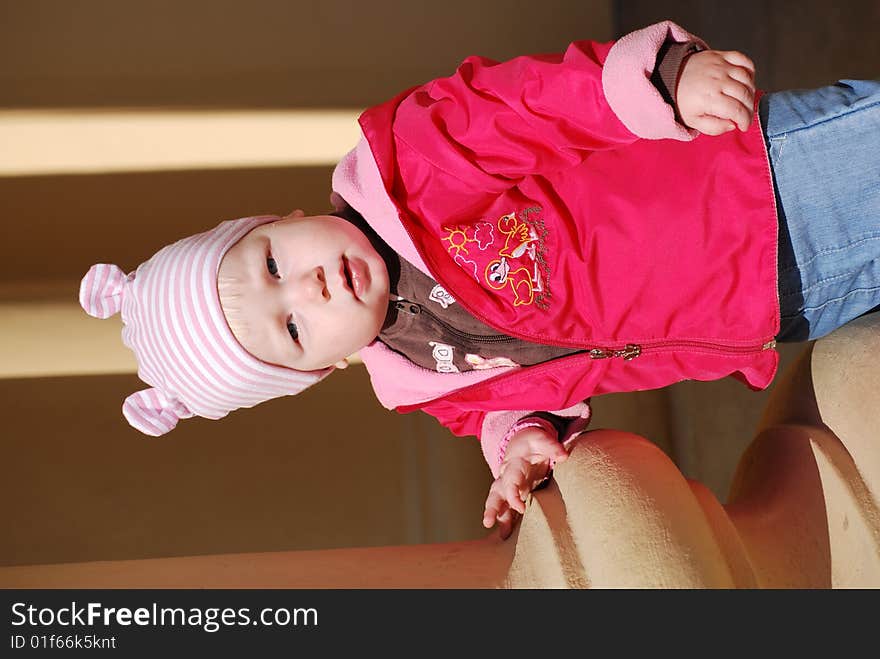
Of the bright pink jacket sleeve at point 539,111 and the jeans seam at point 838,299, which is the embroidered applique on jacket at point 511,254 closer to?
the bright pink jacket sleeve at point 539,111

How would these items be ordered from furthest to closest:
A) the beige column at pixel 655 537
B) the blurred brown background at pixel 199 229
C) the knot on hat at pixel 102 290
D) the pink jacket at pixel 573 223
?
the blurred brown background at pixel 199 229
the knot on hat at pixel 102 290
the pink jacket at pixel 573 223
the beige column at pixel 655 537

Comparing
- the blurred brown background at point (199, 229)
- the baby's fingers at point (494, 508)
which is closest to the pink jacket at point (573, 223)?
the baby's fingers at point (494, 508)

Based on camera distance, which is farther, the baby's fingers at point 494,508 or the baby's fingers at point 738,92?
the baby's fingers at point 494,508

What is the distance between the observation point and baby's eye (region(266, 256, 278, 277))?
71 centimetres

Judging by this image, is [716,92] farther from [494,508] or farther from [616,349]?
[494,508]

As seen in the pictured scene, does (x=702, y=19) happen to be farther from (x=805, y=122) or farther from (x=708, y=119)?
(x=708, y=119)

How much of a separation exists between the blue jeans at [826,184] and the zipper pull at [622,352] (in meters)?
0.12

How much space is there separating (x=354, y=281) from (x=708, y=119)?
292mm

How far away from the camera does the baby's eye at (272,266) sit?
71 cm

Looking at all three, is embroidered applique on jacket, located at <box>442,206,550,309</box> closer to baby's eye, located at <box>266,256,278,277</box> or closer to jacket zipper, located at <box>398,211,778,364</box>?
jacket zipper, located at <box>398,211,778,364</box>
